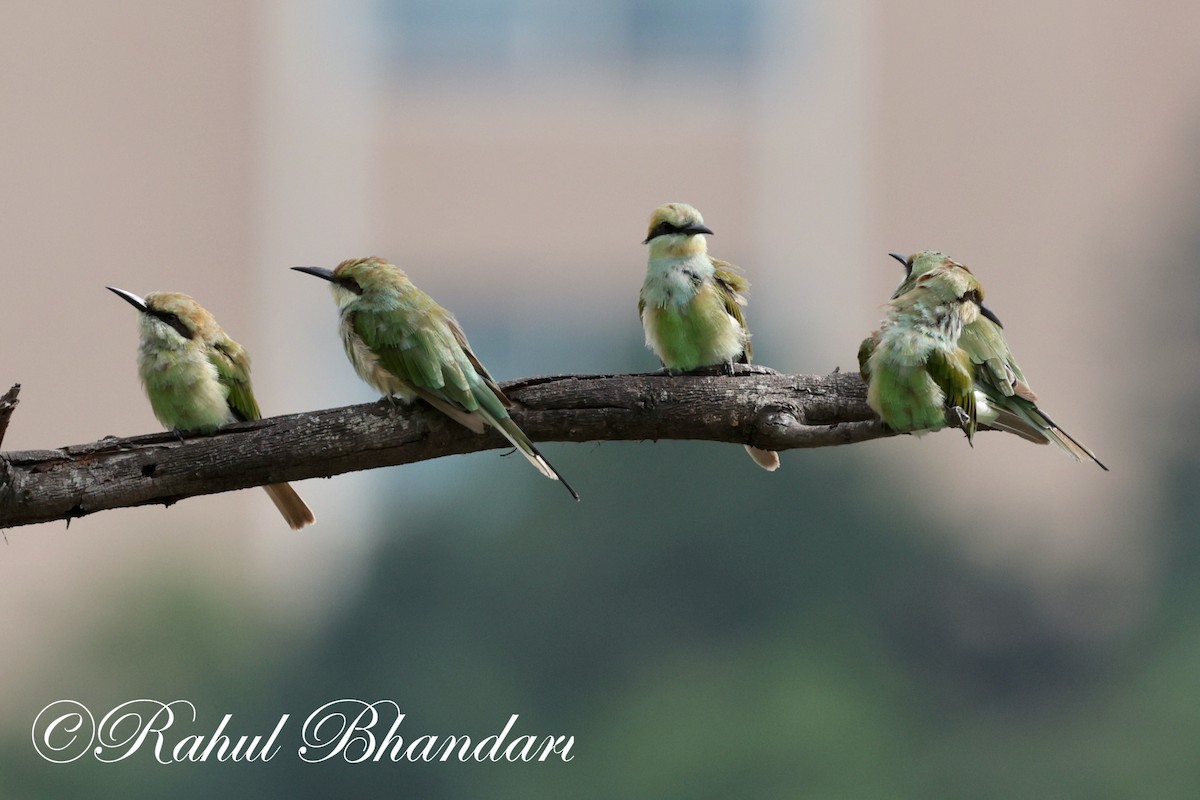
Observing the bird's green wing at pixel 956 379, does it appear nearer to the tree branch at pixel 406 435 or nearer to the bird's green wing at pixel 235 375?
the tree branch at pixel 406 435

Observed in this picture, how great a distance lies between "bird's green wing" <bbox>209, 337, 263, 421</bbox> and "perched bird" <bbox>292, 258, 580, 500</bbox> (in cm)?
28

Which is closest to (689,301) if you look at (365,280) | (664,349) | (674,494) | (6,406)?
(664,349)

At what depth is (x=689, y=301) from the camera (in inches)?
151

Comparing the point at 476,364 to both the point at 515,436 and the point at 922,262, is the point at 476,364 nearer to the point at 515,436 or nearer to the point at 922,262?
the point at 515,436

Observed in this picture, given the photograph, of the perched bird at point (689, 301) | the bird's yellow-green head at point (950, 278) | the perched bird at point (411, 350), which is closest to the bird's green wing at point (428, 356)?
the perched bird at point (411, 350)

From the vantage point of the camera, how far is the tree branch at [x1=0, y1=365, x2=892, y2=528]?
3.18 m

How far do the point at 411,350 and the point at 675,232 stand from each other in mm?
688

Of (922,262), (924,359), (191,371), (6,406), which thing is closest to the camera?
(6,406)

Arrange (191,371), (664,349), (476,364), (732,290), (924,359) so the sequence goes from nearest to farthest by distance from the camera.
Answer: (924,359) < (476,364) < (191,371) < (664,349) < (732,290)

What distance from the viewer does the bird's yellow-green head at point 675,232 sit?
12.7 ft

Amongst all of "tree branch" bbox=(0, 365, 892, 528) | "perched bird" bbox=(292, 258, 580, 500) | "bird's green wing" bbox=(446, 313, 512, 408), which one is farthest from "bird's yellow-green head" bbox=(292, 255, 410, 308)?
"tree branch" bbox=(0, 365, 892, 528)

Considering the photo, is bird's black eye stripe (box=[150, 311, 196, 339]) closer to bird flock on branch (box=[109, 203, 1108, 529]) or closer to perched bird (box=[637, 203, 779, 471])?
bird flock on branch (box=[109, 203, 1108, 529])

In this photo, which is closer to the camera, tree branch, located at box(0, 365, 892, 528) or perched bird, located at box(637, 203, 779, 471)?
tree branch, located at box(0, 365, 892, 528)

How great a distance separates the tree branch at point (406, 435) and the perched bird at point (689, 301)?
0.88 ft
